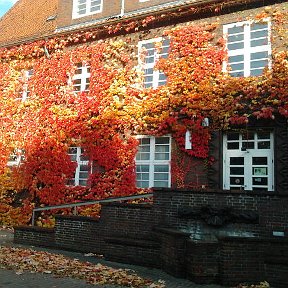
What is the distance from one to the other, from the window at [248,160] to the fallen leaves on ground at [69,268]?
561 cm

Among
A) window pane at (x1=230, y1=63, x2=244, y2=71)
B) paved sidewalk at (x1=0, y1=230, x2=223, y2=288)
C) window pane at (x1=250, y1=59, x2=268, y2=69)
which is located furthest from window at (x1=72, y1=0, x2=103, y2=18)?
paved sidewalk at (x1=0, y1=230, x2=223, y2=288)

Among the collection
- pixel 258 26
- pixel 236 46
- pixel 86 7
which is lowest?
pixel 236 46

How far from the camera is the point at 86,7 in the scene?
1716 centimetres

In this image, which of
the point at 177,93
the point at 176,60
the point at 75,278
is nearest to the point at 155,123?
the point at 177,93

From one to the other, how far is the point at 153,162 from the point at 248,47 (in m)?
5.13

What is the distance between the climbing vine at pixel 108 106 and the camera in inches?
507

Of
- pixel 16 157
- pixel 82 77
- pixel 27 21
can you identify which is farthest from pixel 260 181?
pixel 27 21

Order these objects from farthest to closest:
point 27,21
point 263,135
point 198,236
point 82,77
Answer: point 27,21, point 82,77, point 263,135, point 198,236

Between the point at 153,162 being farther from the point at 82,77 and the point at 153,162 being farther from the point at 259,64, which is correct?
the point at 82,77

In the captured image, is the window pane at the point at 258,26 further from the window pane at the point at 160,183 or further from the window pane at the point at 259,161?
the window pane at the point at 160,183

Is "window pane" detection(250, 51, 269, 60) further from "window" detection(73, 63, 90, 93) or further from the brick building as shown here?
"window" detection(73, 63, 90, 93)

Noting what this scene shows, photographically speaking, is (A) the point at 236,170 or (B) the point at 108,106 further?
(B) the point at 108,106

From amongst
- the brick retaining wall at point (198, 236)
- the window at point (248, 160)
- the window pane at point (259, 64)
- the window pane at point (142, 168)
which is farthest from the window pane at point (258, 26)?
the brick retaining wall at point (198, 236)

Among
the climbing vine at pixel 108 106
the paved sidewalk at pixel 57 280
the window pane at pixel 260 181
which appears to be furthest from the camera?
the climbing vine at pixel 108 106
